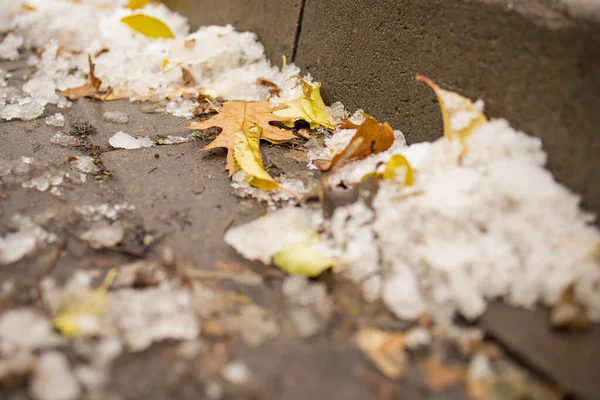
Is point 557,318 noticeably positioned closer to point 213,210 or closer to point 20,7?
point 213,210

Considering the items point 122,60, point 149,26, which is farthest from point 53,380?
point 149,26

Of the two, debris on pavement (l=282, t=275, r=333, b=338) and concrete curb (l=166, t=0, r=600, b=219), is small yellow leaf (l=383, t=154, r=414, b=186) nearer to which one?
concrete curb (l=166, t=0, r=600, b=219)

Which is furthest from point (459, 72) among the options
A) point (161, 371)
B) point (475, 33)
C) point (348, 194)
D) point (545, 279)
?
point (161, 371)

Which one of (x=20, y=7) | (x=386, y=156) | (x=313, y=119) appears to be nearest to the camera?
(x=386, y=156)

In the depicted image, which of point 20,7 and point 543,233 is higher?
point 543,233

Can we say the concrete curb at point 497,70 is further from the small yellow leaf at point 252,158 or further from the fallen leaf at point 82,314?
the fallen leaf at point 82,314

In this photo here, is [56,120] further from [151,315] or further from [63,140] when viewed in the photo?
[151,315]
